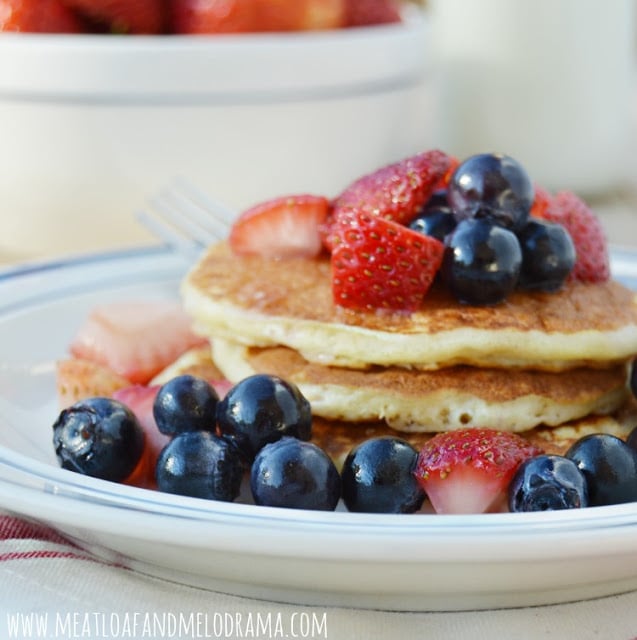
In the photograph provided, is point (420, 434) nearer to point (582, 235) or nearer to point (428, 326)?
point (428, 326)

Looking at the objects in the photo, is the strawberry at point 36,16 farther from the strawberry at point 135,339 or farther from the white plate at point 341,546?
the white plate at point 341,546

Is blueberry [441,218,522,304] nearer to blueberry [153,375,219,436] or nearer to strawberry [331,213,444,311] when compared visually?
strawberry [331,213,444,311]

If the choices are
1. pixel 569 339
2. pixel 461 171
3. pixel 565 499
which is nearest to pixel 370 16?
pixel 461 171

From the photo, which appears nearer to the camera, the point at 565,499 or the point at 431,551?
the point at 431,551

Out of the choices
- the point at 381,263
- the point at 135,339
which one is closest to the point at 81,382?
the point at 135,339

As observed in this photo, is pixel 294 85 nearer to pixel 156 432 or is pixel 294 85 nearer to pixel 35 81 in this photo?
pixel 35 81

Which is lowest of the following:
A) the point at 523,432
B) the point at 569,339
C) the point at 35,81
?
the point at 523,432
